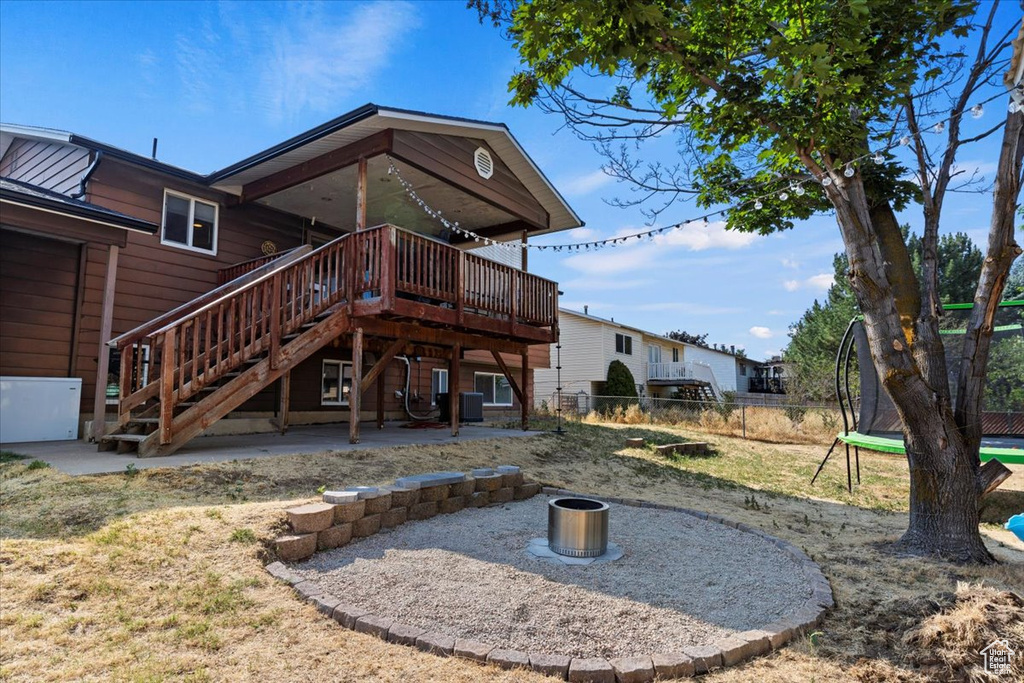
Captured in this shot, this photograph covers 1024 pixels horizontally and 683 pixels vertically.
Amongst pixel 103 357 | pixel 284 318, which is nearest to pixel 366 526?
pixel 284 318

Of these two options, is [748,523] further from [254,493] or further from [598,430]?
[598,430]

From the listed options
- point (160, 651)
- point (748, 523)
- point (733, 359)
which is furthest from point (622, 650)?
point (733, 359)

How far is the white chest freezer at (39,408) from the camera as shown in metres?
7.00

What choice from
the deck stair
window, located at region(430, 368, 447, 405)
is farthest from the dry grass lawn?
window, located at region(430, 368, 447, 405)

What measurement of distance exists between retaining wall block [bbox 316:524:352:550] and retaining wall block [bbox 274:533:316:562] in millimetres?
99

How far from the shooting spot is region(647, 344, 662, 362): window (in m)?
31.4

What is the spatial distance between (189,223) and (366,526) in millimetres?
7403

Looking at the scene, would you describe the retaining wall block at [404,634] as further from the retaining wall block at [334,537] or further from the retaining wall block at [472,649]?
the retaining wall block at [334,537]

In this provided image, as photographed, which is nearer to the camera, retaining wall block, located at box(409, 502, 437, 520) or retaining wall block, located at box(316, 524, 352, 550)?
retaining wall block, located at box(316, 524, 352, 550)

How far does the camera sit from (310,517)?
160 inches

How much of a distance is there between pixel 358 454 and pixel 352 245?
3061 mm

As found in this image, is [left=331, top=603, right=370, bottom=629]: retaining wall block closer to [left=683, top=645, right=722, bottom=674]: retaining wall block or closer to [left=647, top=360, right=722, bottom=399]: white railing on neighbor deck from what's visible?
[left=683, top=645, right=722, bottom=674]: retaining wall block

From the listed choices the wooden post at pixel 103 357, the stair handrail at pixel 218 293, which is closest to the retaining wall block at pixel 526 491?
the stair handrail at pixel 218 293

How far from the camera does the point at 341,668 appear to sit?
2.58 metres
